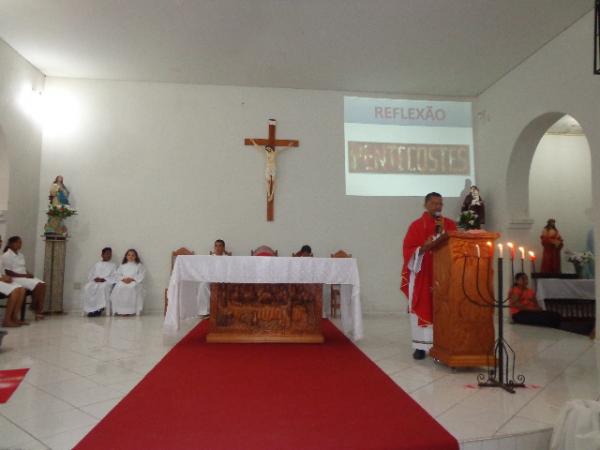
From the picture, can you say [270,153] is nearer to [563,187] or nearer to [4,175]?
[4,175]

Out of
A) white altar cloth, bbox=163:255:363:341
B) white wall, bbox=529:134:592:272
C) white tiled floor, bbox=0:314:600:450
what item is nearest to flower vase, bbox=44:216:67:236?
white tiled floor, bbox=0:314:600:450

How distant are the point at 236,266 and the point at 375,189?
4.40 metres

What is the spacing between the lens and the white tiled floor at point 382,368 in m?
2.49

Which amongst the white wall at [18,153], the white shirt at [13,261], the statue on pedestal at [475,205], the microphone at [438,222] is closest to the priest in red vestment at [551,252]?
the statue on pedestal at [475,205]

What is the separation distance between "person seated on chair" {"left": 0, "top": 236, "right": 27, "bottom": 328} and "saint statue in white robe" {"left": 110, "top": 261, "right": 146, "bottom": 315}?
1454 mm

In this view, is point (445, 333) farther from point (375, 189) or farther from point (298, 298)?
point (375, 189)

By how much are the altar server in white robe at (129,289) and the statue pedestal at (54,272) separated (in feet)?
2.82

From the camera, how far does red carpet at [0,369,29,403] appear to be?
3027mm

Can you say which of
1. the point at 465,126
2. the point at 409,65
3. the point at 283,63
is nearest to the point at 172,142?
the point at 283,63

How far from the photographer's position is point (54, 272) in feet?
23.9

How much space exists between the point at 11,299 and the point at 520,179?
8254mm

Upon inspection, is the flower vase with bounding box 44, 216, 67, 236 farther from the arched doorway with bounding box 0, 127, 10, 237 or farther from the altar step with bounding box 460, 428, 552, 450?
the altar step with bounding box 460, 428, 552, 450

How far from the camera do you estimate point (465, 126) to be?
873 cm

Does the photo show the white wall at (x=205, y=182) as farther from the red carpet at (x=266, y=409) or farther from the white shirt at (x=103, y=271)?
the red carpet at (x=266, y=409)
